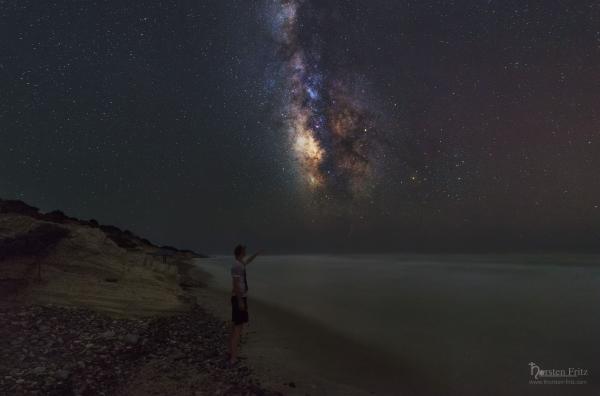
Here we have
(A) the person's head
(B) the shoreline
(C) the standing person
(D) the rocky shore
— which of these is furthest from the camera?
(A) the person's head

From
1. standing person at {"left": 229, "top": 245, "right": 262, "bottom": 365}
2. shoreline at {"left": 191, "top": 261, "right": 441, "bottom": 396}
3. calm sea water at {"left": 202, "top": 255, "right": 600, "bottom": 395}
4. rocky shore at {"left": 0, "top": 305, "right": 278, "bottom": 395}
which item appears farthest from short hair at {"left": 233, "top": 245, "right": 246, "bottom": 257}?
calm sea water at {"left": 202, "top": 255, "right": 600, "bottom": 395}

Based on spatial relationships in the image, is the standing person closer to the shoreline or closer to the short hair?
the short hair

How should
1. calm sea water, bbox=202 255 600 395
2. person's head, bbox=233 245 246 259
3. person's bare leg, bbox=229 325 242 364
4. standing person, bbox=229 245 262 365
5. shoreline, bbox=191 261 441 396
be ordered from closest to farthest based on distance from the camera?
1. shoreline, bbox=191 261 441 396
2. person's bare leg, bbox=229 325 242 364
3. standing person, bbox=229 245 262 365
4. person's head, bbox=233 245 246 259
5. calm sea water, bbox=202 255 600 395

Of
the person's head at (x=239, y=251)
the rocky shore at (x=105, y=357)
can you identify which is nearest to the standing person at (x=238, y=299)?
the person's head at (x=239, y=251)

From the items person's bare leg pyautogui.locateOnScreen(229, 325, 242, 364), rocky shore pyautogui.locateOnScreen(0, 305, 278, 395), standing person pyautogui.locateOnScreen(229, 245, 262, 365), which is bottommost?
rocky shore pyautogui.locateOnScreen(0, 305, 278, 395)

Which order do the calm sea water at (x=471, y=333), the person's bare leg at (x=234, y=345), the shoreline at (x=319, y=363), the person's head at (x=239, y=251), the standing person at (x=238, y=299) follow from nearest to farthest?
the shoreline at (x=319, y=363)
the person's bare leg at (x=234, y=345)
the standing person at (x=238, y=299)
the person's head at (x=239, y=251)
the calm sea water at (x=471, y=333)

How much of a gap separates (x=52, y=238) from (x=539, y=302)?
37.3 meters

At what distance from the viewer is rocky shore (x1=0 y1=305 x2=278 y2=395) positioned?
8.21 m

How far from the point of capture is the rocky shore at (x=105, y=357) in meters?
8.21

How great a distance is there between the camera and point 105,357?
32.0 ft

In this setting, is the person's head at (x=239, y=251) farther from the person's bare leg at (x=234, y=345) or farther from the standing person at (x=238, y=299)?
the person's bare leg at (x=234, y=345)

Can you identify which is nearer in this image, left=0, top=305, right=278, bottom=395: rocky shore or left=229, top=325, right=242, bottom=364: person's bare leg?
left=0, top=305, right=278, bottom=395: rocky shore

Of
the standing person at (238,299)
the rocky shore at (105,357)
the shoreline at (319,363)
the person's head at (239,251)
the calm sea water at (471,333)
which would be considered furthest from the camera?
the calm sea water at (471,333)

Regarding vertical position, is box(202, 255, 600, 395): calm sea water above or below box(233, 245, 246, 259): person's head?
below
